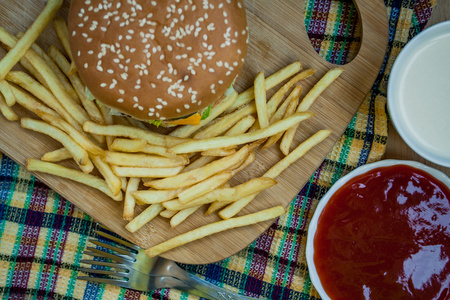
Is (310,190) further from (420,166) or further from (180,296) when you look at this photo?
(180,296)

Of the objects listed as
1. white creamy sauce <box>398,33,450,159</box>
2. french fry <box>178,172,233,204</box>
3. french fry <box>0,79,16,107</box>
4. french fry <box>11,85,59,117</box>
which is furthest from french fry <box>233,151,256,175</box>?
french fry <box>0,79,16,107</box>

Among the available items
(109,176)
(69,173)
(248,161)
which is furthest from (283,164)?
(69,173)

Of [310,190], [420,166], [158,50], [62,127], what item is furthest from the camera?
[310,190]

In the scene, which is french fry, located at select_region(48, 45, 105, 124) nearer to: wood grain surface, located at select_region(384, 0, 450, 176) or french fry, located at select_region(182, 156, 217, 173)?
french fry, located at select_region(182, 156, 217, 173)

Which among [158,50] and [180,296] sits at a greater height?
[158,50]

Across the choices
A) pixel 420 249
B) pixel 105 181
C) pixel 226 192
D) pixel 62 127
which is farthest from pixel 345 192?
pixel 62 127
